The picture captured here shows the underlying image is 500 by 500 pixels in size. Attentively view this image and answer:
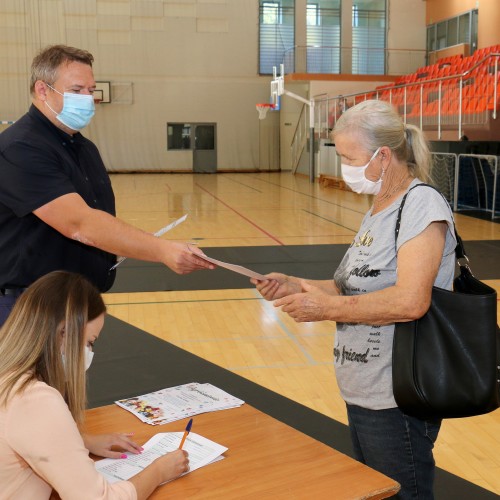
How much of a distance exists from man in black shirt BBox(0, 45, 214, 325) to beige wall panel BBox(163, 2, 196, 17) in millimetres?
21801

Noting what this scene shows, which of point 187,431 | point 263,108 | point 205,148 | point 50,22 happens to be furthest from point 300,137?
point 187,431

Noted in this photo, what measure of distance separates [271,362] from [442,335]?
2996 millimetres

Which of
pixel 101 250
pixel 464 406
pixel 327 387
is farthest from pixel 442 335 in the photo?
pixel 327 387

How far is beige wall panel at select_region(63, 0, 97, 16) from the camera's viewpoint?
22781 millimetres

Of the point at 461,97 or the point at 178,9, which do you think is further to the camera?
the point at 178,9

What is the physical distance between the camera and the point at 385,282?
213 centimetres

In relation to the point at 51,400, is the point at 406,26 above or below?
above

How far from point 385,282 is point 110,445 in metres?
0.92

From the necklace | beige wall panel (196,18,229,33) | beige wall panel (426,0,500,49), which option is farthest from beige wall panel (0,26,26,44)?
the necklace

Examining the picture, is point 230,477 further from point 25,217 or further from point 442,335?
point 25,217

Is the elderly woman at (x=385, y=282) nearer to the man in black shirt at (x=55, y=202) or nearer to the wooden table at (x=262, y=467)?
the wooden table at (x=262, y=467)

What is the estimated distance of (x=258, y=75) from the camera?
2431 cm

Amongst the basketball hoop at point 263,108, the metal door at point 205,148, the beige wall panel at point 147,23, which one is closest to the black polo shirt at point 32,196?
the basketball hoop at point 263,108

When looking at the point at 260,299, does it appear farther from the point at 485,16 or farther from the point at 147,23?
the point at 147,23
